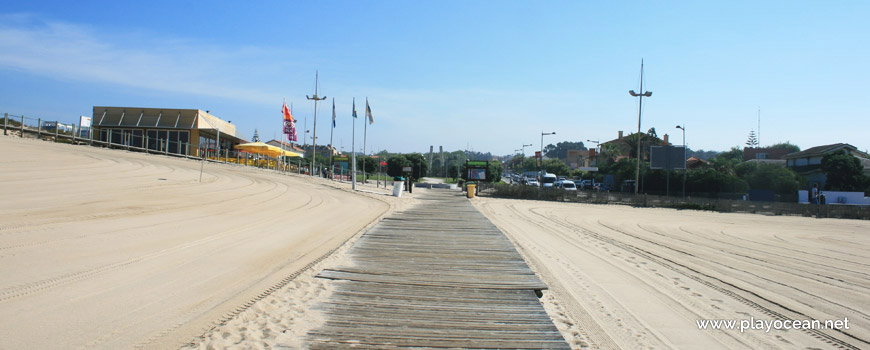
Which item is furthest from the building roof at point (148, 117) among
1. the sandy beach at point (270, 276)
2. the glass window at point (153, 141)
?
the sandy beach at point (270, 276)

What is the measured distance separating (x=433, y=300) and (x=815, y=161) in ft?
202

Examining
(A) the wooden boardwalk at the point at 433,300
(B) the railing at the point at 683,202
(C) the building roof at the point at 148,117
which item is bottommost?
(A) the wooden boardwalk at the point at 433,300

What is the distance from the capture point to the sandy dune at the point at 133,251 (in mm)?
4801

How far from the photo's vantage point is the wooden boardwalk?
471 cm

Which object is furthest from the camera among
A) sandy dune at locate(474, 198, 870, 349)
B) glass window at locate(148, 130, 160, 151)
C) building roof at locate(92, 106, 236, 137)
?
building roof at locate(92, 106, 236, 137)

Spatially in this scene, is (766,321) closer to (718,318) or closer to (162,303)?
(718,318)

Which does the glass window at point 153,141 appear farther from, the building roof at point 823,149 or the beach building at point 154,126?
the building roof at point 823,149

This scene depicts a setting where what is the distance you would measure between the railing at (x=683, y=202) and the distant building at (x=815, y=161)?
68.3ft

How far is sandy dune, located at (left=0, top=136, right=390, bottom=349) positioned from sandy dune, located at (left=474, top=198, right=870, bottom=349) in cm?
446

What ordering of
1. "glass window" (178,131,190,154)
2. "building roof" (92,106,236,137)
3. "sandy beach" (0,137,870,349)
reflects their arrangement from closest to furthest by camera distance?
"sandy beach" (0,137,870,349) → "building roof" (92,106,236,137) → "glass window" (178,131,190,154)

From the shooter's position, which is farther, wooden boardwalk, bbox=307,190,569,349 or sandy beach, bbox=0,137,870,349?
sandy beach, bbox=0,137,870,349

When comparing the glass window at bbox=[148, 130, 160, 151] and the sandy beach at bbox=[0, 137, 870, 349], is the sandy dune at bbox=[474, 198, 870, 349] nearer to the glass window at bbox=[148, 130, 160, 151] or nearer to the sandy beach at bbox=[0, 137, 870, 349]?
the sandy beach at bbox=[0, 137, 870, 349]

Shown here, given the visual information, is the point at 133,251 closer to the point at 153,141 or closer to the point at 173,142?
the point at 173,142

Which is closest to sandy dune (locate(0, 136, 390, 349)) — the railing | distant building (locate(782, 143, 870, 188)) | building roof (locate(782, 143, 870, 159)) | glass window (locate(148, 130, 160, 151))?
glass window (locate(148, 130, 160, 151))
